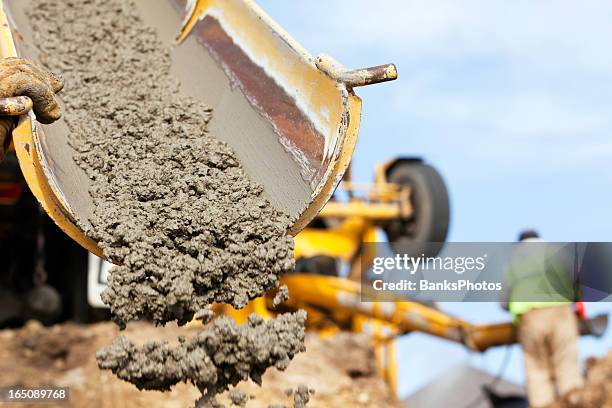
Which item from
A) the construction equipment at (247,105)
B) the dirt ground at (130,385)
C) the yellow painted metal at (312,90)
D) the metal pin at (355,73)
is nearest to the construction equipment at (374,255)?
the dirt ground at (130,385)

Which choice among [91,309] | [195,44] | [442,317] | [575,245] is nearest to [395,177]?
[442,317]

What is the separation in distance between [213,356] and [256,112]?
1.02 metres

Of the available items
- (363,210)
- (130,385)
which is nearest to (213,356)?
(130,385)

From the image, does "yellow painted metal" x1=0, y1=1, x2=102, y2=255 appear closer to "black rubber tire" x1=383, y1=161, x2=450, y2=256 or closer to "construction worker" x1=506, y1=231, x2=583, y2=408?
"construction worker" x1=506, y1=231, x2=583, y2=408

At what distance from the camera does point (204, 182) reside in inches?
104

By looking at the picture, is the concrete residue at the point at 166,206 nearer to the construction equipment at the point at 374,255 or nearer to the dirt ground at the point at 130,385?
the dirt ground at the point at 130,385

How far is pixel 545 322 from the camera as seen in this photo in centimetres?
534

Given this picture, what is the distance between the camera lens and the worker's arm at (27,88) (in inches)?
94.8

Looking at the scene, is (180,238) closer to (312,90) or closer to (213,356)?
(213,356)

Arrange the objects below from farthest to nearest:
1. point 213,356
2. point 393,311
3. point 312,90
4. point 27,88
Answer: point 393,311 < point 312,90 < point 27,88 < point 213,356

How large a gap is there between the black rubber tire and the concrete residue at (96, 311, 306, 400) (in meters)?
4.23

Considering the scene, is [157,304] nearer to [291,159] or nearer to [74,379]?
[291,159]

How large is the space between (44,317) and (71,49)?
3.10 m

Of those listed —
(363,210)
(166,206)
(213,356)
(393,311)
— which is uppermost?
(363,210)
